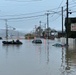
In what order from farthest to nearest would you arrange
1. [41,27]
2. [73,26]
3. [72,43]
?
[41,27] → [72,43] → [73,26]

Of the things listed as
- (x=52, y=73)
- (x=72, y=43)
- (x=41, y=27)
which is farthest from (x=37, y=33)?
(x=52, y=73)

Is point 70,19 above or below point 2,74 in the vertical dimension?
above

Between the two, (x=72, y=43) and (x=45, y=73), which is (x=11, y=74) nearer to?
(x=45, y=73)

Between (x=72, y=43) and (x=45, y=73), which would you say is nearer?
(x=45, y=73)

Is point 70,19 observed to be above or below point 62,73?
above

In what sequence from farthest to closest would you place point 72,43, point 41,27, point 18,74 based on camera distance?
point 41,27
point 72,43
point 18,74

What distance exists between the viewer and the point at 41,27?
641ft

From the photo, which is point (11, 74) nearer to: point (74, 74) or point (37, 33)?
point (74, 74)

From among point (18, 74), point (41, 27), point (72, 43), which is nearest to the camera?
point (18, 74)

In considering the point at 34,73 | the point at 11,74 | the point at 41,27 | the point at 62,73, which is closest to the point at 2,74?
the point at 11,74

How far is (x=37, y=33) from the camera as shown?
197 meters

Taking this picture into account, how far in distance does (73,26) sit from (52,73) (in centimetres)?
4402

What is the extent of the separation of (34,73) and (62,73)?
160 centimetres

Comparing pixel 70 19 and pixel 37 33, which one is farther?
pixel 37 33
